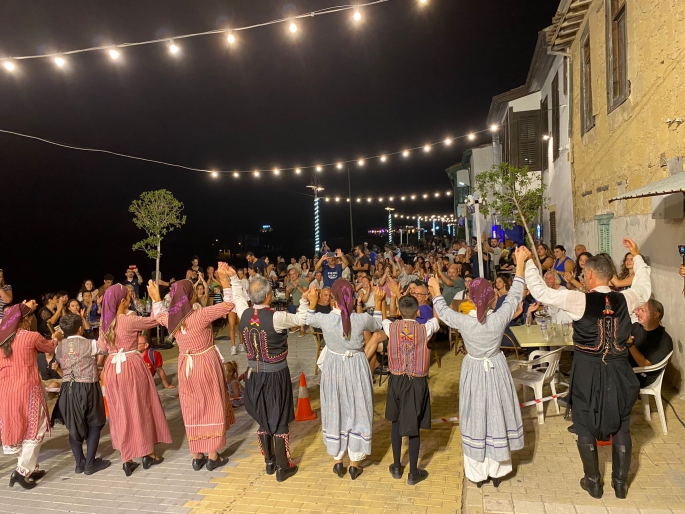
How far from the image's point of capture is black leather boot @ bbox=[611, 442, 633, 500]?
398 centimetres

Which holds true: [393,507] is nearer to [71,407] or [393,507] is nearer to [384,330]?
[384,330]

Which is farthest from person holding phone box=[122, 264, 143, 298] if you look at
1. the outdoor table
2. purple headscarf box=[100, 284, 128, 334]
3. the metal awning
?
the metal awning

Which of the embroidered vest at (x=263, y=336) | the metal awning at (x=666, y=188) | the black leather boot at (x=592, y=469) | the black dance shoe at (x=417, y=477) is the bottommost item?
the black dance shoe at (x=417, y=477)

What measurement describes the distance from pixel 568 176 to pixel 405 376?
898 cm

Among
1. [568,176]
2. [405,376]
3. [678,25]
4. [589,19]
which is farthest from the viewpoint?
[568,176]

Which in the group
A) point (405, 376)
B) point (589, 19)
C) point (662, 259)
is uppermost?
point (589, 19)

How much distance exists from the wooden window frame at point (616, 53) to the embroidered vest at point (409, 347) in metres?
5.55

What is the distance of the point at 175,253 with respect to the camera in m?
40.1

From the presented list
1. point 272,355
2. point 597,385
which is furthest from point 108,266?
point 597,385

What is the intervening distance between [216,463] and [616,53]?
822 cm

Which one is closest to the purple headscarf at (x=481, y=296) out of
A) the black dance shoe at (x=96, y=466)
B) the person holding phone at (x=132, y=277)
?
the black dance shoe at (x=96, y=466)

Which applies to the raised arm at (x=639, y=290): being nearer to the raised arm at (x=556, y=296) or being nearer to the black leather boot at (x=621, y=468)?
the raised arm at (x=556, y=296)

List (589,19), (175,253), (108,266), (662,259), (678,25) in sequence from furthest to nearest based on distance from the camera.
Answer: (175,253) → (108,266) → (589,19) → (662,259) → (678,25)

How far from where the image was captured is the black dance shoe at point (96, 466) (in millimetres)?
5159
